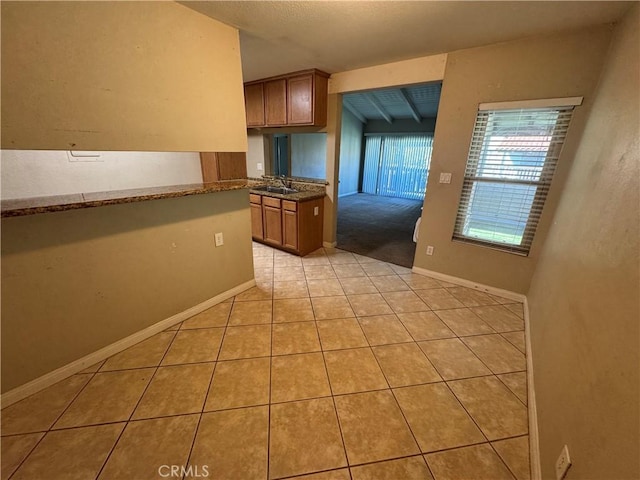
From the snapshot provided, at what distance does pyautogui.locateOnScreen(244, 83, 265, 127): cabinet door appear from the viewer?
12.0 feet

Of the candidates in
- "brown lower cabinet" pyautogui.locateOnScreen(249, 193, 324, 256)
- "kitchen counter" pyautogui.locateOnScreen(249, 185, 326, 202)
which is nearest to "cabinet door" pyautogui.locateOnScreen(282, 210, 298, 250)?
"brown lower cabinet" pyautogui.locateOnScreen(249, 193, 324, 256)

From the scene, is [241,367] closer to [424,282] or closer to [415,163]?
[424,282]

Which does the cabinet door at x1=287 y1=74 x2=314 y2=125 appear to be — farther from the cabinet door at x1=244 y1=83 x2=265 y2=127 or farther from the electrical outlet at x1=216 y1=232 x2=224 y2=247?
the electrical outlet at x1=216 y1=232 x2=224 y2=247

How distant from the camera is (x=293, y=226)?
11.1 ft

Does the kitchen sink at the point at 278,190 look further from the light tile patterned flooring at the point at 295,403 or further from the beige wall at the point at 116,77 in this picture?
the light tile patterned flooring at the point at 295,403

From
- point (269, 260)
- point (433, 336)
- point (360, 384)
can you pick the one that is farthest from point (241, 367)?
point (269, 260)

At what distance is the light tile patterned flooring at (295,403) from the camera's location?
46.5 inches

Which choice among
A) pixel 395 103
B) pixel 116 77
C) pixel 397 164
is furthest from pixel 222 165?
pixel 397 164

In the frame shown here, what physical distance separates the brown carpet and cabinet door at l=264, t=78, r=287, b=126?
2.08 metres

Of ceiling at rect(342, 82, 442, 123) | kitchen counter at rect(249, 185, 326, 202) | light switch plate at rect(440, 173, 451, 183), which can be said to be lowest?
kitchen counter at rect(249, 185, 326, 202)

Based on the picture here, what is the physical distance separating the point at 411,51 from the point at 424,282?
2389 millimetres

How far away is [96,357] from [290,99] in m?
3.37

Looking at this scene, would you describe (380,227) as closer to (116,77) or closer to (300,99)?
(300,99)

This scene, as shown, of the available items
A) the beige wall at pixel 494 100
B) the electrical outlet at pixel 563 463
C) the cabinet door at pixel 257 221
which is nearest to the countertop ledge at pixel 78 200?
the cabinet door at pixel 257 221
